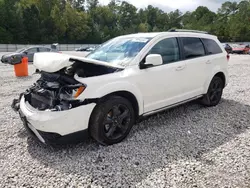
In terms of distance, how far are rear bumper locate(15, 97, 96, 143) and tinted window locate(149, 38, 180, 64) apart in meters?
1.62

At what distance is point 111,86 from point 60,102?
739mm

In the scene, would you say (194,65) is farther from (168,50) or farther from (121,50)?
(121,50)

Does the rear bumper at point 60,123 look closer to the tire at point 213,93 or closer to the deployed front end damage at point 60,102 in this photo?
the deployed front end damage at point 60,102

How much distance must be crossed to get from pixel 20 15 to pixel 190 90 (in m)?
50.2

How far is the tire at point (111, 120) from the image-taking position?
329cm

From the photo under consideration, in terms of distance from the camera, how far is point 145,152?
132 inches

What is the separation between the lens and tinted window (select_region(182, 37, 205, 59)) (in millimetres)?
4602

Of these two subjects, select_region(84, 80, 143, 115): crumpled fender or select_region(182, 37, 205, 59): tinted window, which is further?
select_region(182, 37, 205, 59): tinted window

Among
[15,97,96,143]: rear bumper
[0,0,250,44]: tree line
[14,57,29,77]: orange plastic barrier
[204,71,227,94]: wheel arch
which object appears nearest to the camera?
[15,97,96,143]: rear bumper

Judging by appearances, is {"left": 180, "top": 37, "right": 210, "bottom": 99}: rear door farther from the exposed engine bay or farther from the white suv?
the exposed engine bay

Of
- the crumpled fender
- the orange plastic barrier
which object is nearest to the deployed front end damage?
the crumpled fender

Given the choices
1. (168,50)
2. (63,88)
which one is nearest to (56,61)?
(63,88)

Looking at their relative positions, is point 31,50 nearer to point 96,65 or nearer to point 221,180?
point 96,65

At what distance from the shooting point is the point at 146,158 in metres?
3.20
